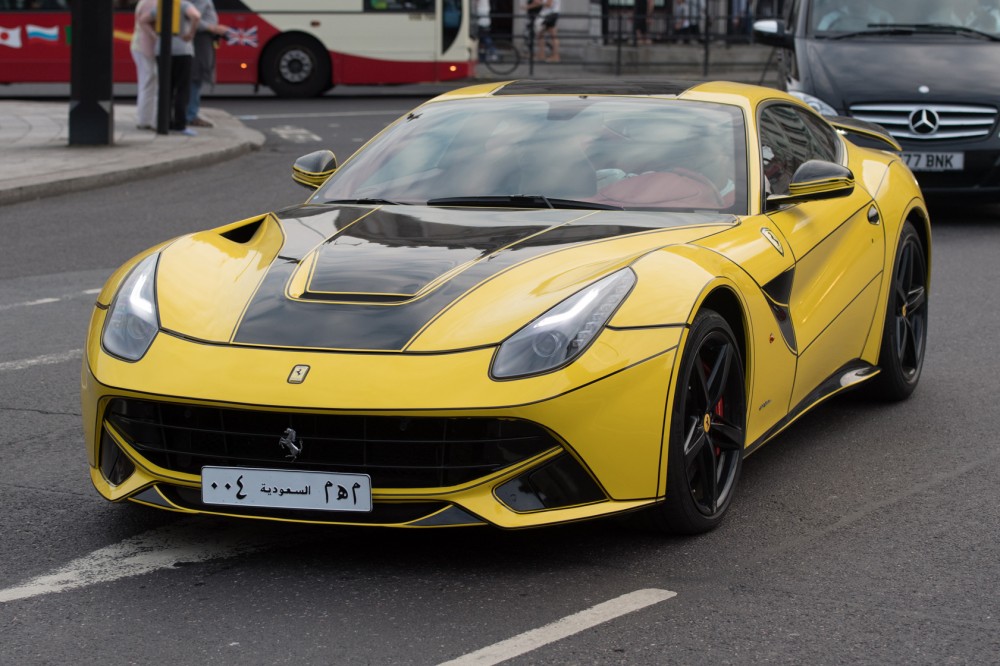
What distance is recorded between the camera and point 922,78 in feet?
39.6

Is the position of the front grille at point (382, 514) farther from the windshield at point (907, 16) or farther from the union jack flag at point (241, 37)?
the union jack flag at point (241, 37)

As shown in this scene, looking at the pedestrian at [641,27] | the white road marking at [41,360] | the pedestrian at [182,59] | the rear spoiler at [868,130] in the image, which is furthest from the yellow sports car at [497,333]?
the pedestrian at [641,27]

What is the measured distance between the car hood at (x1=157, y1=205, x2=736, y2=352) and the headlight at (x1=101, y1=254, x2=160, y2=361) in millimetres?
36

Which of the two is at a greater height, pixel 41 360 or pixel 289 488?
pixel 289 488

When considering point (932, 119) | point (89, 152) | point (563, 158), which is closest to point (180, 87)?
point (89, 152)

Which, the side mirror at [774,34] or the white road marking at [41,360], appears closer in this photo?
the white road marking at [41,360]

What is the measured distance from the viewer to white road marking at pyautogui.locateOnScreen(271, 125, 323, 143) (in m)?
19.6

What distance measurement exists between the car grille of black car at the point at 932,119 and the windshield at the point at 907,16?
3.13 ft

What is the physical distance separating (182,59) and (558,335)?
14576 millimetres

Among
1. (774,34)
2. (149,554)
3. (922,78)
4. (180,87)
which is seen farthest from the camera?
(180,87)

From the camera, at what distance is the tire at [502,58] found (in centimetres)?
3166

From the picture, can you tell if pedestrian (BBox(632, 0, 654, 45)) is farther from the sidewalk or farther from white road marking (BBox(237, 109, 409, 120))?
the sidewalk

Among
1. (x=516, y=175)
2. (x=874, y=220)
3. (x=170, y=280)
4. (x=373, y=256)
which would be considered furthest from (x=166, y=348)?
(x=874, y=220)

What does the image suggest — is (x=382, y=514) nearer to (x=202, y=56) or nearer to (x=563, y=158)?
(x=563, y=158)
